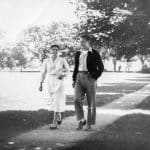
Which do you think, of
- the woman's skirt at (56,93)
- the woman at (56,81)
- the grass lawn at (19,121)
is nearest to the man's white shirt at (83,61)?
the woman at (56,81)

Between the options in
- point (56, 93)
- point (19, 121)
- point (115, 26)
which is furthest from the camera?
point (115, 26)

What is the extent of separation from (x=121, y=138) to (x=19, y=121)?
3.29 m

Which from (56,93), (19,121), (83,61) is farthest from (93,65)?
(19,121)

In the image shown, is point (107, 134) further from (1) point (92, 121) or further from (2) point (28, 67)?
(2) point (28, 67)

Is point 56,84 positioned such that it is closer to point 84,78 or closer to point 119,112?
point 84,78

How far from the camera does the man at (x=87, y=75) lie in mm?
9180

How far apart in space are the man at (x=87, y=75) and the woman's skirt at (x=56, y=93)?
1.62ft

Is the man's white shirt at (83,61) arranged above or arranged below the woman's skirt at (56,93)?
above

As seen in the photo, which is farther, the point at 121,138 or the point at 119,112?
the point at 119,112

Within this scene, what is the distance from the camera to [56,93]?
9.69 m

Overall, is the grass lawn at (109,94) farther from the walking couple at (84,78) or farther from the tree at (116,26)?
the walking couple at (84,78)

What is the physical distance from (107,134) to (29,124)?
7.23 ft

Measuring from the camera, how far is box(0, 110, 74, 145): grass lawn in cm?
876

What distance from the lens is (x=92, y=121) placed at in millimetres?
9258
